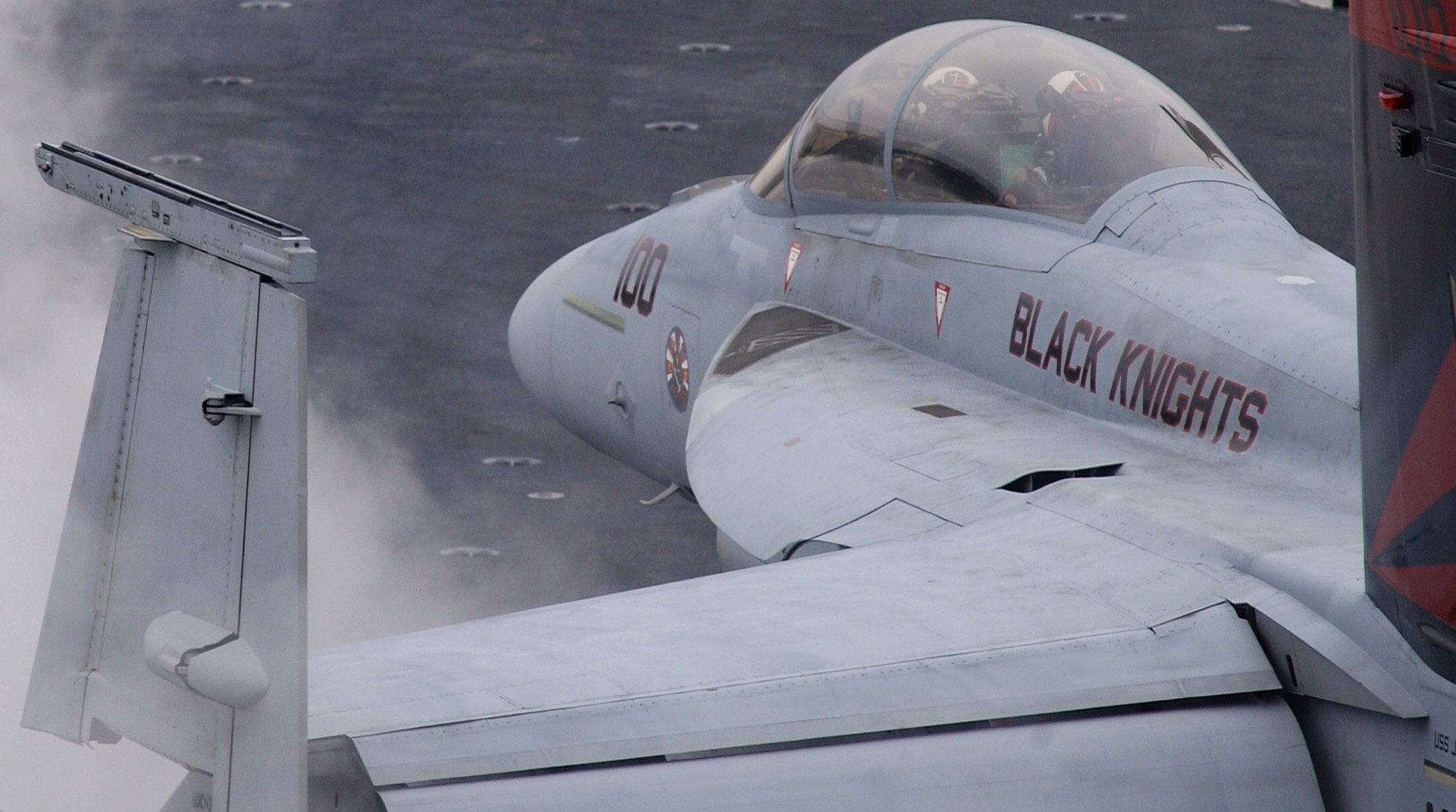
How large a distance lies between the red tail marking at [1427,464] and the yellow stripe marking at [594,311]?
5642mm

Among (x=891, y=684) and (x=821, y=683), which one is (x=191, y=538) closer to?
(x=821, y=683)

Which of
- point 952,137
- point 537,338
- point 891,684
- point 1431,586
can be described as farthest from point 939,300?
point 1431,586

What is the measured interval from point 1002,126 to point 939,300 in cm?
91

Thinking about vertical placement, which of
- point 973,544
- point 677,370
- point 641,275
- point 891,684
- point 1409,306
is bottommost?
point 891,684

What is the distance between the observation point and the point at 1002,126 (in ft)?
27.8

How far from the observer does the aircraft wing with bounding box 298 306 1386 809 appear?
15.4ft

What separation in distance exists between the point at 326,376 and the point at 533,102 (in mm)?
6682

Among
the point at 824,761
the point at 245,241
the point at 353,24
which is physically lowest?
the point at 824,761

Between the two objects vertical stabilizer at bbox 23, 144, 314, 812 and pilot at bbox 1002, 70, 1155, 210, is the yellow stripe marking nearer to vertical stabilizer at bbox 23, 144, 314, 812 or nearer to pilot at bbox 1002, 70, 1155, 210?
pilot at bbox 1002, 70, 1155, 210

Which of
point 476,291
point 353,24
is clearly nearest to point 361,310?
point 476,291

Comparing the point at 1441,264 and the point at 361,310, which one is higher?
the point at 1441,264

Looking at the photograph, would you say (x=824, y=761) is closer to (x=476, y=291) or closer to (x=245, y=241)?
(x=245, y=241)

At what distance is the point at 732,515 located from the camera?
24.3ft

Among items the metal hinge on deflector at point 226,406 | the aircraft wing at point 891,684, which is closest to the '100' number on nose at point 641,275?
the aircraft wing at point 891,684
